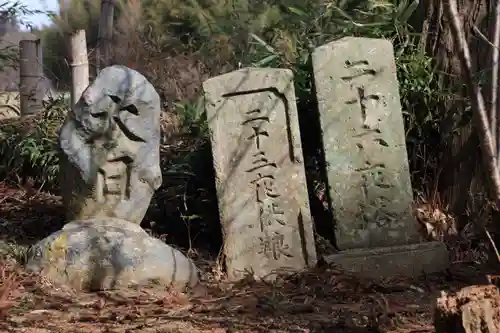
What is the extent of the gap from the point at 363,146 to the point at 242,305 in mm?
1317

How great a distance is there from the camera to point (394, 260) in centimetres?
434

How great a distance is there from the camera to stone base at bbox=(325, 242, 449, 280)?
4.30 meters

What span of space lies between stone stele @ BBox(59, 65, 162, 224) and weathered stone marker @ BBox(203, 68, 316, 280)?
477mm

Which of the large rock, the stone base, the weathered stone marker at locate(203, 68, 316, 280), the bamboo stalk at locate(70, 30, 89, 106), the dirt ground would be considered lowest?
the dirt ground

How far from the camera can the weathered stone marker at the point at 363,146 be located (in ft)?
14.6

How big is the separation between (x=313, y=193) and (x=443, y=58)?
4.05ft

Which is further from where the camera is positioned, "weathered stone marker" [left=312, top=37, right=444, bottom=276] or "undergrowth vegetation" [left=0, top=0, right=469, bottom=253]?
"undergrowth vegetation" [left=0, top=0, right=469, bottom=253]

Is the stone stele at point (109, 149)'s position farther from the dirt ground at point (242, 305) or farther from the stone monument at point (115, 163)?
the dirt ground at point (242, 305)

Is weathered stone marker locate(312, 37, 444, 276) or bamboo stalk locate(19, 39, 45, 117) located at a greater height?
bamboo stalk locate(19, 39, 45, 117)

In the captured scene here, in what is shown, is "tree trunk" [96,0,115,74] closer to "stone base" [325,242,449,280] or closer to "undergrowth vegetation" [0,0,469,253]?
"undergrowth vegetation" [0,0,469,253]

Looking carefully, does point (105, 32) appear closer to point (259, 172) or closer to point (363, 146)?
point (259, 172)

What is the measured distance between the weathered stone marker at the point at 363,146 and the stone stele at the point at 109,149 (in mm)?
1074

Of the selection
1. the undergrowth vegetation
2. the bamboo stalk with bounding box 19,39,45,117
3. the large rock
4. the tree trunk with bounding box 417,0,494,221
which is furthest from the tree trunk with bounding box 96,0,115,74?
the large rock

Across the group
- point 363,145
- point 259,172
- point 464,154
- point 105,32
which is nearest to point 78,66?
point 105,32
